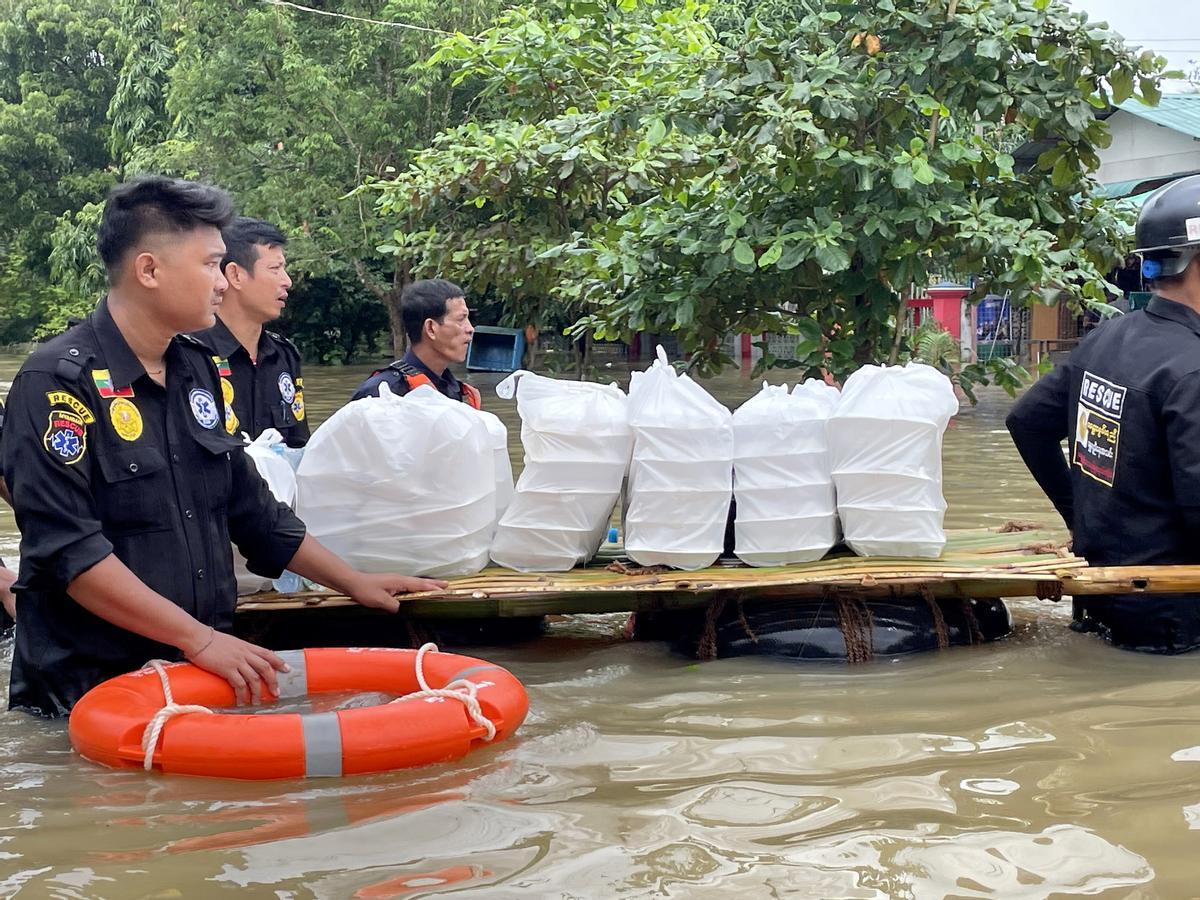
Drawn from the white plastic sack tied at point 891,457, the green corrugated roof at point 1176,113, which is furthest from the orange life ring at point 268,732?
the green corrugated roof at point 1176,113

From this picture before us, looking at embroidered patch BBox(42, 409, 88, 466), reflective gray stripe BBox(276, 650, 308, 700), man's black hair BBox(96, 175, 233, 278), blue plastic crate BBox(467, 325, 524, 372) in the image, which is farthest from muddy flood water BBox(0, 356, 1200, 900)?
blue plastic crate BBox(467, 325, 524, 372)

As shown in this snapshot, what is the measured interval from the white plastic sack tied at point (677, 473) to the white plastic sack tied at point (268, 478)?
1034 mm

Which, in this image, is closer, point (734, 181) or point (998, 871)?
point (998, 871)

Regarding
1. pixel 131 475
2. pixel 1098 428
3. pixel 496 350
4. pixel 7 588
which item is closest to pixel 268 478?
pixel 131 475

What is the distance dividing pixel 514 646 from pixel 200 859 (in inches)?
72.5

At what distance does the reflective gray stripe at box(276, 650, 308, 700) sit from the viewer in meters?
3.41

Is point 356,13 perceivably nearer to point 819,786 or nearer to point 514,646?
point 514,646

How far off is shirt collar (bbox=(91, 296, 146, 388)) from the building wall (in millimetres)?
15633

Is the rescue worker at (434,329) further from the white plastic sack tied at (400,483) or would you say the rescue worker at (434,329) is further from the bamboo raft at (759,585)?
the bamboo raft at (759,585)

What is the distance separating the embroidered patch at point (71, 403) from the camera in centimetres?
300

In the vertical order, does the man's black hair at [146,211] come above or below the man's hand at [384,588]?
above

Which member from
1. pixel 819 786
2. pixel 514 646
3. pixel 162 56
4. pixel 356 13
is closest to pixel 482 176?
pixel 514 646

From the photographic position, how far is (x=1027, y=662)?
3814 mm

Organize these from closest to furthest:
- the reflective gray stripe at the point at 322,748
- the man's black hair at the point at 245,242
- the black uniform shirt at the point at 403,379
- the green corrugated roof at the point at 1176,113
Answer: the reflective gray stripe at the point at 322,748 → the man's black hair at the point at 245,242 → the black uniform shirt at the point at 403,379 → the green corrugated roof at the point at 1176,113
